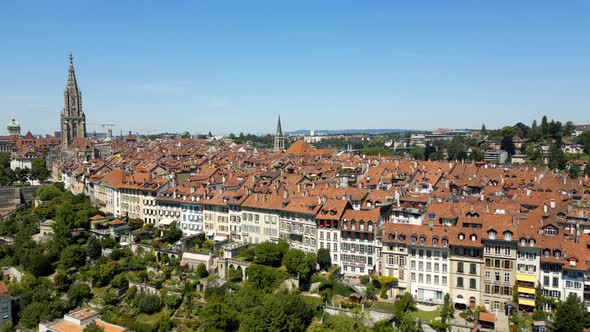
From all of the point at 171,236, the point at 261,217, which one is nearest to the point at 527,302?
the point at 261,217

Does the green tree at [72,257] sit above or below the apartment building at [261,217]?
below

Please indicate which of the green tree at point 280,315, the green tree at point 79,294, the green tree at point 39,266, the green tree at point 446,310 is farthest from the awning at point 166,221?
the green tree at point 446,310

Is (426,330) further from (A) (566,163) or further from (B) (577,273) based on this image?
(A) (566,163)

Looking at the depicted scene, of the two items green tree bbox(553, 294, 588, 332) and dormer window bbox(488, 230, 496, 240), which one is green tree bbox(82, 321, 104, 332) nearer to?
dormer window bbox(488, 230, 496, 240)

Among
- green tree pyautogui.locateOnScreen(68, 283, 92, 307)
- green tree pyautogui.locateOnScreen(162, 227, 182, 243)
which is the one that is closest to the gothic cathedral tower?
green tree pyautogui.locateOnScreen(162, 227, 182, 243)

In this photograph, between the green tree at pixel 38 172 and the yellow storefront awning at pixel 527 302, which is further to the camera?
the green tree at pixel 38 172

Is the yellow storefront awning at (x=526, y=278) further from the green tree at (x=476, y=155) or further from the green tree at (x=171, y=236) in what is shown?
the green tree at (x=476, y=155)

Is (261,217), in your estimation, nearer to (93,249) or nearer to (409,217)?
(409,217)
